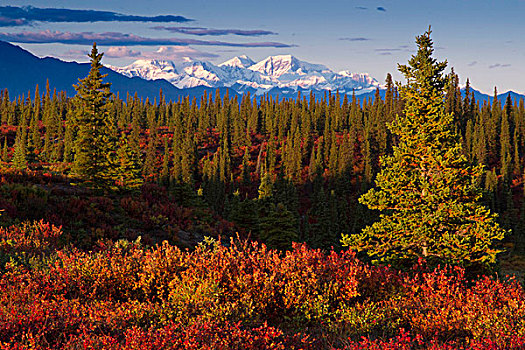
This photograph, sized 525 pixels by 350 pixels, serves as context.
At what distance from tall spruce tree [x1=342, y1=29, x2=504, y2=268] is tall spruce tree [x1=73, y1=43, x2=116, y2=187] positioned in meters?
15.4

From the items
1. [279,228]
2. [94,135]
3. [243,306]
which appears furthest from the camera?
[279,228]

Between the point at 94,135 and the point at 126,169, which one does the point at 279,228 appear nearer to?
the point at 126,169

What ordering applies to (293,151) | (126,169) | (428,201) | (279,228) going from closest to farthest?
(428,201) < (126,169) < (279,228) < (293,151)

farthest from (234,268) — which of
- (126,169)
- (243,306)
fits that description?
(126,169)

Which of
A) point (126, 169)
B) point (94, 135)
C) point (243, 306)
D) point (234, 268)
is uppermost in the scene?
point (94, 135)

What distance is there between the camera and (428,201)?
16.3 m

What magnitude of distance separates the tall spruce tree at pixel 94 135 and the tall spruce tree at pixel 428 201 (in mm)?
15449

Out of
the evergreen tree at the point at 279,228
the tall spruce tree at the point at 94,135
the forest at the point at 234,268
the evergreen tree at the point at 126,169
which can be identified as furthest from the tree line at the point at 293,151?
the forest at the point at 234,268

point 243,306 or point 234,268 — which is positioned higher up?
point 234,268

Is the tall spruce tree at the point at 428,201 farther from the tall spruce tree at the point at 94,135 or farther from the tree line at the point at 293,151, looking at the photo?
the tree line at the point at 293,151

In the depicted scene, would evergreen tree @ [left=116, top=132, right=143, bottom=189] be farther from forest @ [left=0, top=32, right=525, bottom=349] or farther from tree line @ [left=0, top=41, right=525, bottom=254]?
tree line @ [left=0, top=41, right=525, bottom=254]

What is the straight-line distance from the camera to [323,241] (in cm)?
6094

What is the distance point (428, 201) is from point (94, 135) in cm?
2116

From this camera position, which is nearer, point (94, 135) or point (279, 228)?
point (94, 135)
